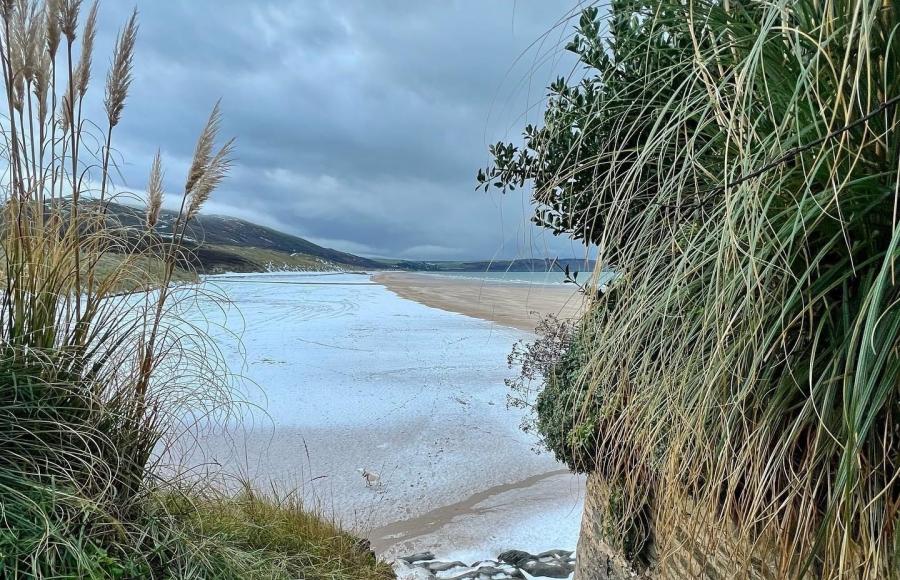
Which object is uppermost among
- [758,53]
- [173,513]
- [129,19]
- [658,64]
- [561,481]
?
[129,19]

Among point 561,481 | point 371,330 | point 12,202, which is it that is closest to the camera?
point 12,202

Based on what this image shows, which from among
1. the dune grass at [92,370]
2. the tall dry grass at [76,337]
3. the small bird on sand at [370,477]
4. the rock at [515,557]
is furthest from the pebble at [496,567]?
the tall dry grass at [76,337]

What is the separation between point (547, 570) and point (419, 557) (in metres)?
0.89

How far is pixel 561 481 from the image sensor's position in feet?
16.5

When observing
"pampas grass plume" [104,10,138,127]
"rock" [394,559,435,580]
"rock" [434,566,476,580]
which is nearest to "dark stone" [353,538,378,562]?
"rock" [394,559,435,580]

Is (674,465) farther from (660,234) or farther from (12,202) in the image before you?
(12,202)

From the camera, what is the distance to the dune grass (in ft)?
5.09

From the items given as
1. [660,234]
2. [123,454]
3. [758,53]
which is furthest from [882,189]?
[123,454]

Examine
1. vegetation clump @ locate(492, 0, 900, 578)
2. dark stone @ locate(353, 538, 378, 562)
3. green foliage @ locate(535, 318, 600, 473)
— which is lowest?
dark stone @ locate(353, 538, 378, 562)

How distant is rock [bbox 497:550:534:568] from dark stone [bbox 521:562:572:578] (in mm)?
111

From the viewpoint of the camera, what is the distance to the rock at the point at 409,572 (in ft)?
9.74

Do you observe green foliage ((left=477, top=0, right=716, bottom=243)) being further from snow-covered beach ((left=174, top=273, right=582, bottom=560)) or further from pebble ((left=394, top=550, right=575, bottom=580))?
pebble ((left=394, top=550, right=575, bottom=580))

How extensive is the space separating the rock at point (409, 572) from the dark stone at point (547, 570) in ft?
2.30

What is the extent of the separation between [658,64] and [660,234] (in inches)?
25.2
